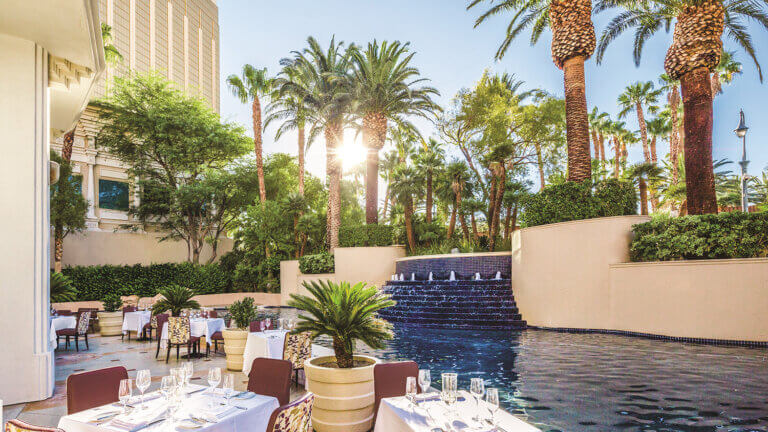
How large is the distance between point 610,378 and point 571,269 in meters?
6.25

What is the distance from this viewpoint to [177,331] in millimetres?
9562

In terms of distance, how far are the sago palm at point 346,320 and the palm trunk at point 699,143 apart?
12.0 m

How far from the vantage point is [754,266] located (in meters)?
9.79

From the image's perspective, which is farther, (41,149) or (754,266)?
(754,266)

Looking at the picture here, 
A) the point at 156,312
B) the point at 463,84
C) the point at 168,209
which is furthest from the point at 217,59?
the point at 156,312

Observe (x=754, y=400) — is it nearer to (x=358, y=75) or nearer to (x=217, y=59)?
(x=358, y=75)

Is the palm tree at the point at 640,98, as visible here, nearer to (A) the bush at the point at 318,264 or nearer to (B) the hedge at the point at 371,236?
(B) the hedge at the point at 371,236

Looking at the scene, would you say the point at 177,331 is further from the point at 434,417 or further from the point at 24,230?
the point at 434,417

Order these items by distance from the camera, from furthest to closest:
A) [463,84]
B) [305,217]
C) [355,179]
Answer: [355,179], [463,84], [305,217]

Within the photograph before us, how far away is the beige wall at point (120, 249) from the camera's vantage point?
2305 cm

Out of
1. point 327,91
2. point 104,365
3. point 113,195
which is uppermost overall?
point 327,91

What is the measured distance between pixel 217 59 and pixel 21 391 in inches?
2487

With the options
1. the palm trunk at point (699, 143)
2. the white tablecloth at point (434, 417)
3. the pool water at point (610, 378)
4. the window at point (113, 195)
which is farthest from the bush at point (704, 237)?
the window at point (113, 195)

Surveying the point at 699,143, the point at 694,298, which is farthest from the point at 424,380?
the point at 699,143
